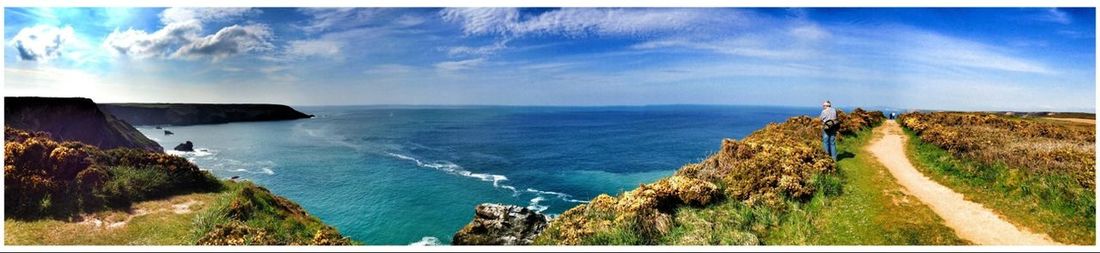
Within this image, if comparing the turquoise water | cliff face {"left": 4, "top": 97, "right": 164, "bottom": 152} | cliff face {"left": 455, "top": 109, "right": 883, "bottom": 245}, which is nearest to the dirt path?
cliff face {"left": 455, "top": 109, "right": 883, "bottom": 245}

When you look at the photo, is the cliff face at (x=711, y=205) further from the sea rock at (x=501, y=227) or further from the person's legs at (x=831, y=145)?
the person's legs at (x=831, y=145)

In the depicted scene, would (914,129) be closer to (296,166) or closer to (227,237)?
(227,237)

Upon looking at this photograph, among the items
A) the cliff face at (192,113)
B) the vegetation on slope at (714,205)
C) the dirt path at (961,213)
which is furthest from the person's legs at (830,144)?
the cliff face at (192,113)

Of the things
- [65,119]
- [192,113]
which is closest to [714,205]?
[65,119]

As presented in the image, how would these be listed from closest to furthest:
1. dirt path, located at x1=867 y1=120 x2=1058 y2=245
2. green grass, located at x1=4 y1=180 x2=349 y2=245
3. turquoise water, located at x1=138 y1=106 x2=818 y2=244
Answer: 1. dirt path, located at x1=867 y1=120 x2=1058 y2=245
2. green grass, located at x1=4 y1=180 x2=349 y2=245
3. turquoise water, located at x1=138 y1=106 x2=818 y2=244

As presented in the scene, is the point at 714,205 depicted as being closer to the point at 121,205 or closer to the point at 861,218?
the point at 861,218

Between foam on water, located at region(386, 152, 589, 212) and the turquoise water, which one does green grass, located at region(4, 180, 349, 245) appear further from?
foam on water, located at region(386, 152, 589, 212)
